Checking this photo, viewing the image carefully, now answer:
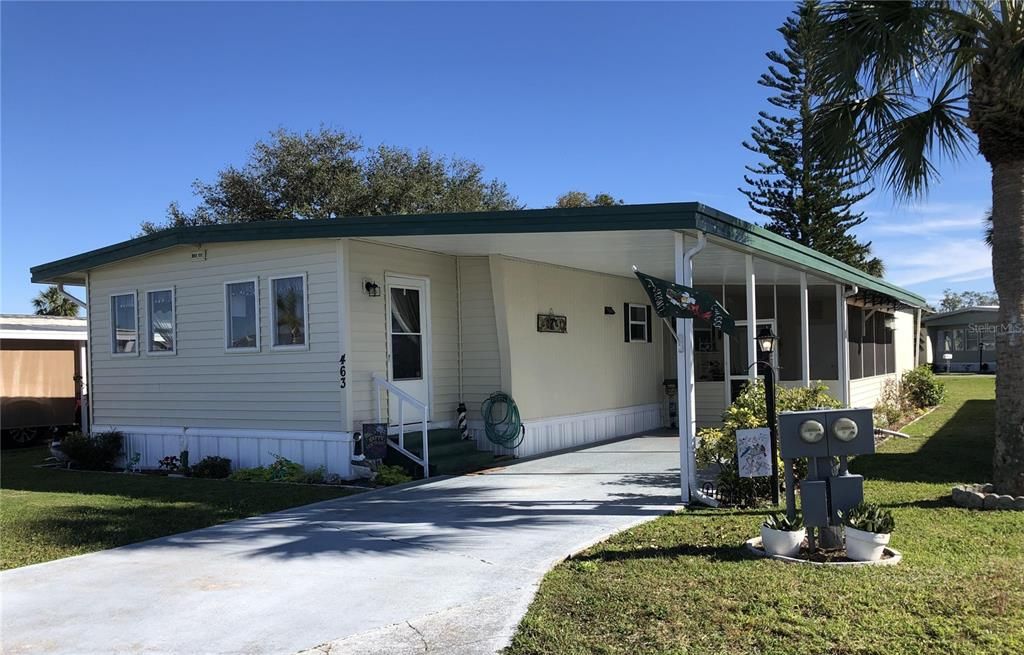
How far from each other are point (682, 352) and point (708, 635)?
13.3ft

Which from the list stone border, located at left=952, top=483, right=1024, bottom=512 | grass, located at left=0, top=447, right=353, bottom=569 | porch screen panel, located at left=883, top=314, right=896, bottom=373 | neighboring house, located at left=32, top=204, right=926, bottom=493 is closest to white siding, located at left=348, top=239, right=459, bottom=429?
neighboring house, located at left=32, top=204, right=926, bottom=493

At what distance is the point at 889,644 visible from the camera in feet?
13.7

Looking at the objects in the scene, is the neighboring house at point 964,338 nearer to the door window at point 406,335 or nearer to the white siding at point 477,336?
the white siding at point 477,336

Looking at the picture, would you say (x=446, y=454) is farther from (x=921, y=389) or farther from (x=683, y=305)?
(x=921, y=389)

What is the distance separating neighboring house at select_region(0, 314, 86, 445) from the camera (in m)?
17.8

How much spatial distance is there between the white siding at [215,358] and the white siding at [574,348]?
2668 millimetres

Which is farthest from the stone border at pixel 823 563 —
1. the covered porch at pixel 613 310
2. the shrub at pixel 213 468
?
the shrub at pixel 213 468

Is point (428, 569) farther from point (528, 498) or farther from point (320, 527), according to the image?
point (528, 498)

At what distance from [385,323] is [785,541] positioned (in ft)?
20.3

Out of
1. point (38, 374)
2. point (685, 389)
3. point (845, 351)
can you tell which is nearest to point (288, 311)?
point (685, 389)

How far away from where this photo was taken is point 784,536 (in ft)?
19.1

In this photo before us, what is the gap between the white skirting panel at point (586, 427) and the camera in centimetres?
1204

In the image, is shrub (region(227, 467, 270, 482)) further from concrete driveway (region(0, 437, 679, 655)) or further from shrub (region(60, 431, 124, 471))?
shrub (region(60, 431, 124, 471))

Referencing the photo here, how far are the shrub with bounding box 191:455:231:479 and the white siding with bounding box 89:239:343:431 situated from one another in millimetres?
538
